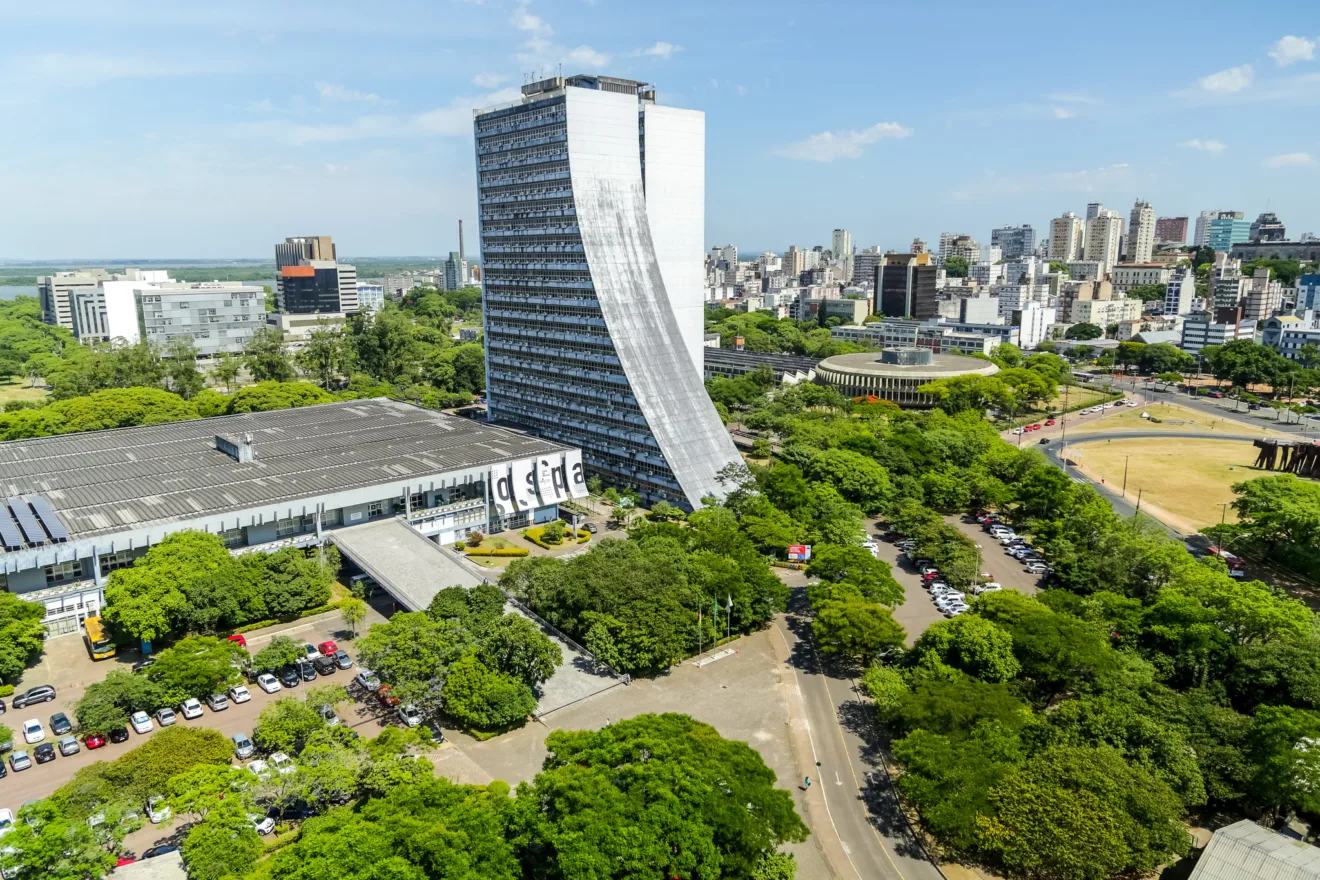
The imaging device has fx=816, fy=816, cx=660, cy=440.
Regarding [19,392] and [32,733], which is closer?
[32,733]

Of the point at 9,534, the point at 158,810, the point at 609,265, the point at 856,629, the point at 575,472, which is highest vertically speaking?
the point at 609,265

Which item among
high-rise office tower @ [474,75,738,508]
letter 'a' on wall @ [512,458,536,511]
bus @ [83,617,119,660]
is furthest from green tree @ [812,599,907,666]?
bus @ [83,617,119,660]

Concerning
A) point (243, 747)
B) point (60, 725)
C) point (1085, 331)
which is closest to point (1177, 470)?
point (243, 747)

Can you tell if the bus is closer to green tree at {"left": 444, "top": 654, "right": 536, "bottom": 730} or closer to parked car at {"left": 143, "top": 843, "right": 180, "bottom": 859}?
parked car at {"left": 143, "top": 843, "right": 180, "bottom": 859}

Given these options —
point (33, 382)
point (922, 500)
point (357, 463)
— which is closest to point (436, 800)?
point (357, 463)

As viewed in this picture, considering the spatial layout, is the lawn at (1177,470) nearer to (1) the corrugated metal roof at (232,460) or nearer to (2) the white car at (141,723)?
(1) the corrugated metal roof at (232,460)

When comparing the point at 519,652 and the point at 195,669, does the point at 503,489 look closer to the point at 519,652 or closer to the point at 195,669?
the point at 519,652
